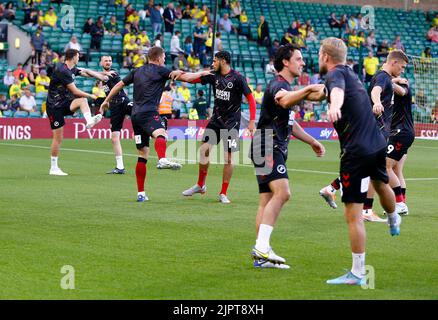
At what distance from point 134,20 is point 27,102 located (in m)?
7.36

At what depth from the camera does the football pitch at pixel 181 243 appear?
7.85 meters

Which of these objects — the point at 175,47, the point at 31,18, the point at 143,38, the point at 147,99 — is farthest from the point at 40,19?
the point at 147,99

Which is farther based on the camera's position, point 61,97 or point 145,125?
point 61,97

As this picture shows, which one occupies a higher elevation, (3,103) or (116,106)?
(116,106)

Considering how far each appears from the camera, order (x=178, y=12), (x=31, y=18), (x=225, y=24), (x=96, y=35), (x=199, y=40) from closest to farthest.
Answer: (x=31, y=18) → (x=96, y=35) → (x=199, y=40) → (x=178, y=12) → (x=225, y=24)

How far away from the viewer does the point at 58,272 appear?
8391mm

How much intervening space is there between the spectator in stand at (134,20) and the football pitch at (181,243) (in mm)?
18153

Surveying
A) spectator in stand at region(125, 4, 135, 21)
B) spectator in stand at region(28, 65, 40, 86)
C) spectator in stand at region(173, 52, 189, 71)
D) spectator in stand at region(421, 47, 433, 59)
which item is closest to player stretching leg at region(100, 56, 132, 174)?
spectator in stand at region(28, 65, 40, 86)

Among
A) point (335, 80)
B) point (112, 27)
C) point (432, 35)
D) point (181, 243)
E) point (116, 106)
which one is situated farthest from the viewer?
point (432, 35)

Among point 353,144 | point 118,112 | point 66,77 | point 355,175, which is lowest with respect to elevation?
point 118,112

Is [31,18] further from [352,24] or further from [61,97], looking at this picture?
[352,24]

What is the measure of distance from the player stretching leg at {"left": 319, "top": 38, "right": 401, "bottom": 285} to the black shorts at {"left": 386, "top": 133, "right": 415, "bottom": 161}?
16.1ft

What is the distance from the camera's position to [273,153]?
9258 millimetres

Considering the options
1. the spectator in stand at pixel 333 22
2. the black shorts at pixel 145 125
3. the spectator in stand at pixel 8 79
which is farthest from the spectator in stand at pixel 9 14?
the black shorts at pixel 145 125
